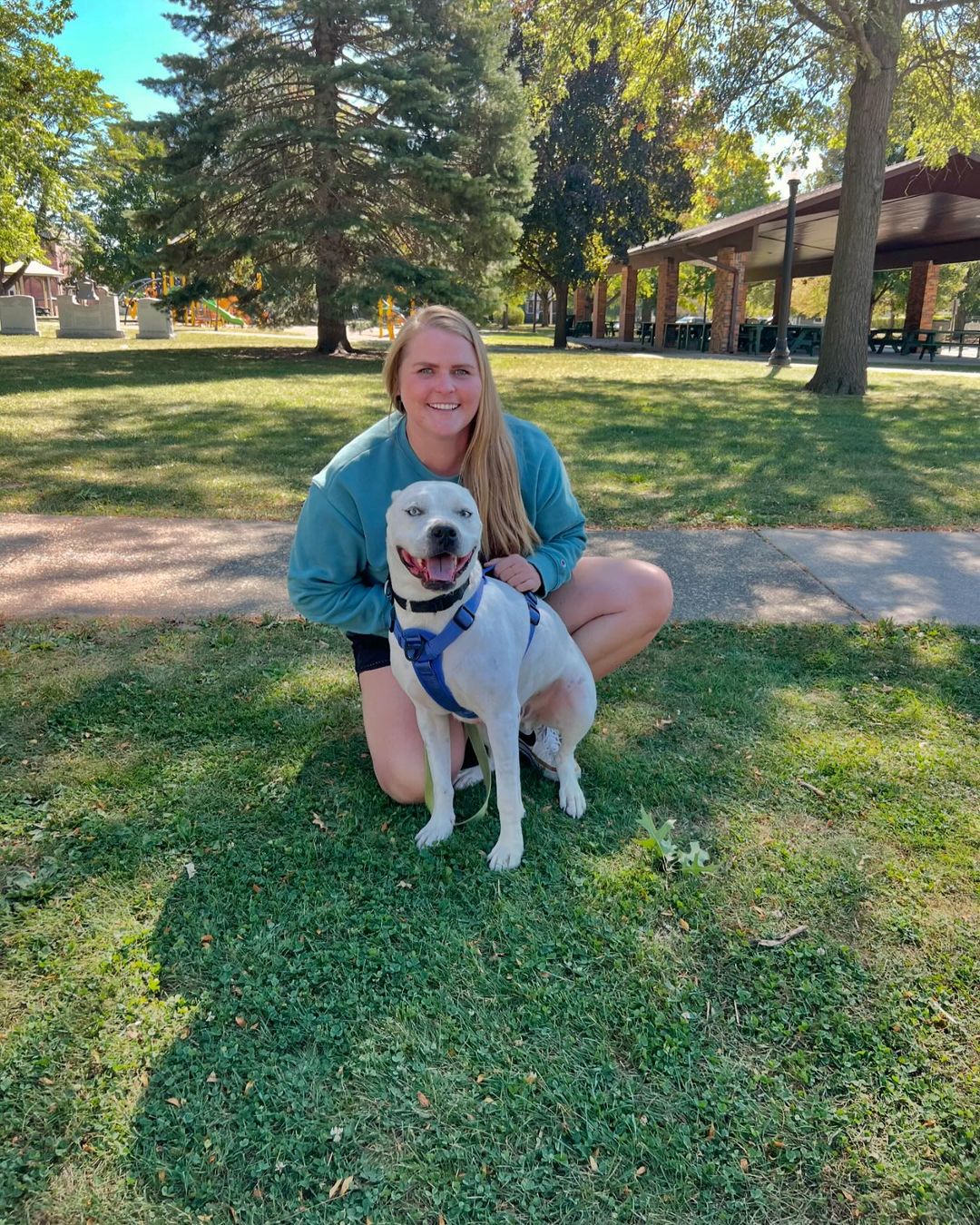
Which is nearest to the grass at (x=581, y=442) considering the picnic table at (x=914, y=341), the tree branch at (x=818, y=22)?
the tree branch at (x=818, y=22)

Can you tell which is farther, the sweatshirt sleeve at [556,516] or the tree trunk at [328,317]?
the tree trunk at [328,317]

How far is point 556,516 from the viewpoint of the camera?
3324mm

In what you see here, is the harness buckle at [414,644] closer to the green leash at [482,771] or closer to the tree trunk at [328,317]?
the green leash at [482,771]

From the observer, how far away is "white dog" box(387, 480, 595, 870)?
236 cm

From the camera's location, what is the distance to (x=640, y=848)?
277cm

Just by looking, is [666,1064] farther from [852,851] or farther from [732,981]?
[852,851]

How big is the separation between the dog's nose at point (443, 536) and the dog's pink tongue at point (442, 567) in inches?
1.9

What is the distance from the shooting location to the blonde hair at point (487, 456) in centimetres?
293

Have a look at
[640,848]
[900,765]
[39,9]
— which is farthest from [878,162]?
[39,9]

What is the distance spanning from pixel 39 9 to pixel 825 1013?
2562 cm

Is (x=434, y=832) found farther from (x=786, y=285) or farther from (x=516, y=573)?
(x=786, y=285)

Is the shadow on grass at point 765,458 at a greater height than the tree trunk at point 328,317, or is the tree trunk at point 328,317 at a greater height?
the tree trunk at point 328,317

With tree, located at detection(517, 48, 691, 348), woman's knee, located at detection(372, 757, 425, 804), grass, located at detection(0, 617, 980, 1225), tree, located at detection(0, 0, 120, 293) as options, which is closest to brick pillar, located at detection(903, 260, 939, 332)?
tree, located at detection(517, 48, 691, 348)

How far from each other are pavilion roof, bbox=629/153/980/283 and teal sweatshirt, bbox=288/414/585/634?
1979 centimetres
